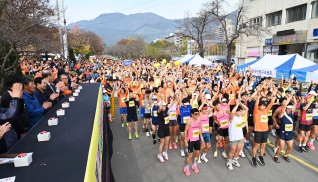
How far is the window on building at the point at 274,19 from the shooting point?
2541 cm

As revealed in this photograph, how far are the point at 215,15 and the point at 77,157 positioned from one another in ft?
75.8

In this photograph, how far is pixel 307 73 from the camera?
9180mm

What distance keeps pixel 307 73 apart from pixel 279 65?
2065 millimetres

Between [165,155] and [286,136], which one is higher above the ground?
[286,136]

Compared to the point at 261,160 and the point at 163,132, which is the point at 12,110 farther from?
the point at 261,160

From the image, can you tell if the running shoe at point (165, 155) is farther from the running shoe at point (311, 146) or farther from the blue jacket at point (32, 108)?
the running shoe at point (311, 146)

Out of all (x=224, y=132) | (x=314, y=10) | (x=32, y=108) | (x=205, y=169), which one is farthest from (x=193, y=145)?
(x=314, y=10)

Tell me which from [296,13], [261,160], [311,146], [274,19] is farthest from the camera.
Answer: [274,19]

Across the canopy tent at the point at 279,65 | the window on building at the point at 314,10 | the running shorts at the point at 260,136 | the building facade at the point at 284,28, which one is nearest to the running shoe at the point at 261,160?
the running shorts at the point at 260,136

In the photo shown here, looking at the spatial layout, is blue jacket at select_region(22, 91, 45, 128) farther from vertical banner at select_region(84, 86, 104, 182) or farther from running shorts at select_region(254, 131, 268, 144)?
running shorts at select_region(254, 131, 268, 144)

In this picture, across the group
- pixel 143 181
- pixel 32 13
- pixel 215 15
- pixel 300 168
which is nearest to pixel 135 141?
pixel 143 181

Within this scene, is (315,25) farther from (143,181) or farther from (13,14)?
(13,14)

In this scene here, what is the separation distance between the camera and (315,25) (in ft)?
65.8

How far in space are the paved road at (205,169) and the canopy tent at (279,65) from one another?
5.82 meters
